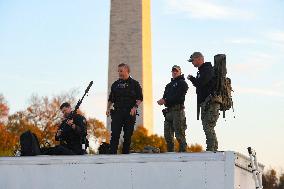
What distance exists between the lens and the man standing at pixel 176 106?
941 centimetres

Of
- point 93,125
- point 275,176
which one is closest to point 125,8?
point 93,125

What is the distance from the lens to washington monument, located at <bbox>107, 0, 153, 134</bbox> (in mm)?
65812

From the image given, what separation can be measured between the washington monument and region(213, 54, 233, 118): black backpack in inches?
2203

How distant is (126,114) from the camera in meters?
9.07

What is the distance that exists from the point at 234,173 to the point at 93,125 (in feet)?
187

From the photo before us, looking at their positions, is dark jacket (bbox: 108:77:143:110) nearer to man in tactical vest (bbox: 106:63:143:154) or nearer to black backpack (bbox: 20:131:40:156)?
man in tactical vest (bbox: 106:63:143:154)

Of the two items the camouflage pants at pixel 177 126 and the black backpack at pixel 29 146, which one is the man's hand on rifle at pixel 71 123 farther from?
the camouflage pants at pixel 177 126

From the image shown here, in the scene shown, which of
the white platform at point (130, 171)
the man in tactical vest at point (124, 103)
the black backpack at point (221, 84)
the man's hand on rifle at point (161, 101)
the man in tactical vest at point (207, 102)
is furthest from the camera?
the man's hand on rifle at point (161, 101)

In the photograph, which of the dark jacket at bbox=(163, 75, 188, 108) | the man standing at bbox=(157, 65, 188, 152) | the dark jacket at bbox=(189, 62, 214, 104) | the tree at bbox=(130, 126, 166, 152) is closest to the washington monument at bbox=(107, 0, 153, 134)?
the tree at bbox=(130, 126, 166, 152)

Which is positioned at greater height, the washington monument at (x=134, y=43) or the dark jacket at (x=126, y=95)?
the washington monument at (x=134, y=43)

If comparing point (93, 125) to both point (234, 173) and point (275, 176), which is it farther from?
point (234, 173)

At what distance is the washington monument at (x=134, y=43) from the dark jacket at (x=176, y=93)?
55.2 m

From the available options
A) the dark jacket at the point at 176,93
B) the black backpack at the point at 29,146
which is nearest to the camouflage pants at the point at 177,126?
the dark jacket at the point at 176,93

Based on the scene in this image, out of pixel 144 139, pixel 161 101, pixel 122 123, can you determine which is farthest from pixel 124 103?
pixel 144 139
